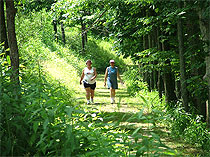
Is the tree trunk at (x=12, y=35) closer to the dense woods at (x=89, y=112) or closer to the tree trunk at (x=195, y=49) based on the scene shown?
the dense woods at (x=89, y=112)

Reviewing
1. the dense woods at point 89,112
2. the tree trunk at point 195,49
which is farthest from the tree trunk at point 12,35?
the tree trunk at point 195,49

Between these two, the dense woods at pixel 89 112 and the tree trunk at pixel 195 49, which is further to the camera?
the tree trunk at pixel 195 49

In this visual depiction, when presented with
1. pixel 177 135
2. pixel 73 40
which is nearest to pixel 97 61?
pixel 73 40

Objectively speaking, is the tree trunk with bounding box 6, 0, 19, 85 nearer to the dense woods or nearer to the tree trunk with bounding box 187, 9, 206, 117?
the dense woods

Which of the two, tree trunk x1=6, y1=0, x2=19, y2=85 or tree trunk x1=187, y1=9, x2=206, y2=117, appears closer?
tree trunk x1=6, y1=0, x2=19, y2=85

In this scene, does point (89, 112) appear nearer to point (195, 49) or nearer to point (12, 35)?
point (12, 35)

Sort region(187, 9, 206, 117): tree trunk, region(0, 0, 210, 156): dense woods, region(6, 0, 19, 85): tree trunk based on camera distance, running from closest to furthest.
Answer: region(0, 0, 210, 156): dense woods < region(6, 0, 19, 85): tree trunk < region(187, 9, 206, 117): tree trunk

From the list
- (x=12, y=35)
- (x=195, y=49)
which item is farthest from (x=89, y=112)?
(x=195, y=49)

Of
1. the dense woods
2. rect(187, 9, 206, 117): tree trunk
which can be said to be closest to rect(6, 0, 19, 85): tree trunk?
the dense woods

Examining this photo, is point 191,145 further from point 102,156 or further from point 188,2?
point 102,156

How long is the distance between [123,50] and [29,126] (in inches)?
507

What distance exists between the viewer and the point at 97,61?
41469 millimetres

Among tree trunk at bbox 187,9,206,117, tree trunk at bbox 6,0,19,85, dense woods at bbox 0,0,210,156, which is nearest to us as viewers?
dense woods at bbox 0,0,210,156

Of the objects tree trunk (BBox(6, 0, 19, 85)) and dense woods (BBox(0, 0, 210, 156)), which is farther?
tree trunk (BBox(6, 0, 19, 85))
